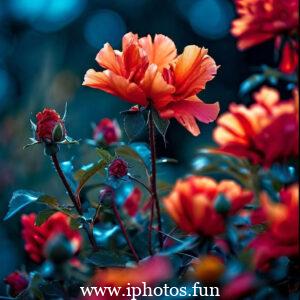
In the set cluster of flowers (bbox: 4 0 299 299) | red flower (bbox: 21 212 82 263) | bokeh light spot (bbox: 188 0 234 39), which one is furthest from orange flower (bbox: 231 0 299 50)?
bokeh light spot (bbox: 188 0 234 39)

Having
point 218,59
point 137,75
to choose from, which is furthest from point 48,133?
point 218,59

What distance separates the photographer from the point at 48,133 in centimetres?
76

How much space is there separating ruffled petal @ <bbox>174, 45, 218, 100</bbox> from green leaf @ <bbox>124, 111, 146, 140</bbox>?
5 centimetres

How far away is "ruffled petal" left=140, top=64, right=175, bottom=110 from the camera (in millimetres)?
660

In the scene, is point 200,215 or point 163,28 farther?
point 163,28

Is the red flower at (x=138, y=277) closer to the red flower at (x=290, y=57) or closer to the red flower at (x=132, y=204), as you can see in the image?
the red flower at (x=290, y=57)

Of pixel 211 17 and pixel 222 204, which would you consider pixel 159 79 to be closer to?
pixel 222 204

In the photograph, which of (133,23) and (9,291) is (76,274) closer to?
(9,291)

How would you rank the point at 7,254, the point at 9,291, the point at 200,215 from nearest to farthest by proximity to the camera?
1. the point at 200,215
2. the point at 9,291
3. the point at 7,254

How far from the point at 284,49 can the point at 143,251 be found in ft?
1.15

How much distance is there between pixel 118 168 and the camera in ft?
2.31

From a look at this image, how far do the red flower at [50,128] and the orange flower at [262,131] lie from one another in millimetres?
267

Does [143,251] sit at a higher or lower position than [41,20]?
lower

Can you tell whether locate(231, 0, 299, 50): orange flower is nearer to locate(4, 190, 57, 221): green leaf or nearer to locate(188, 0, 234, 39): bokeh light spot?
locate(4, 190, 57, 221): green leaf
